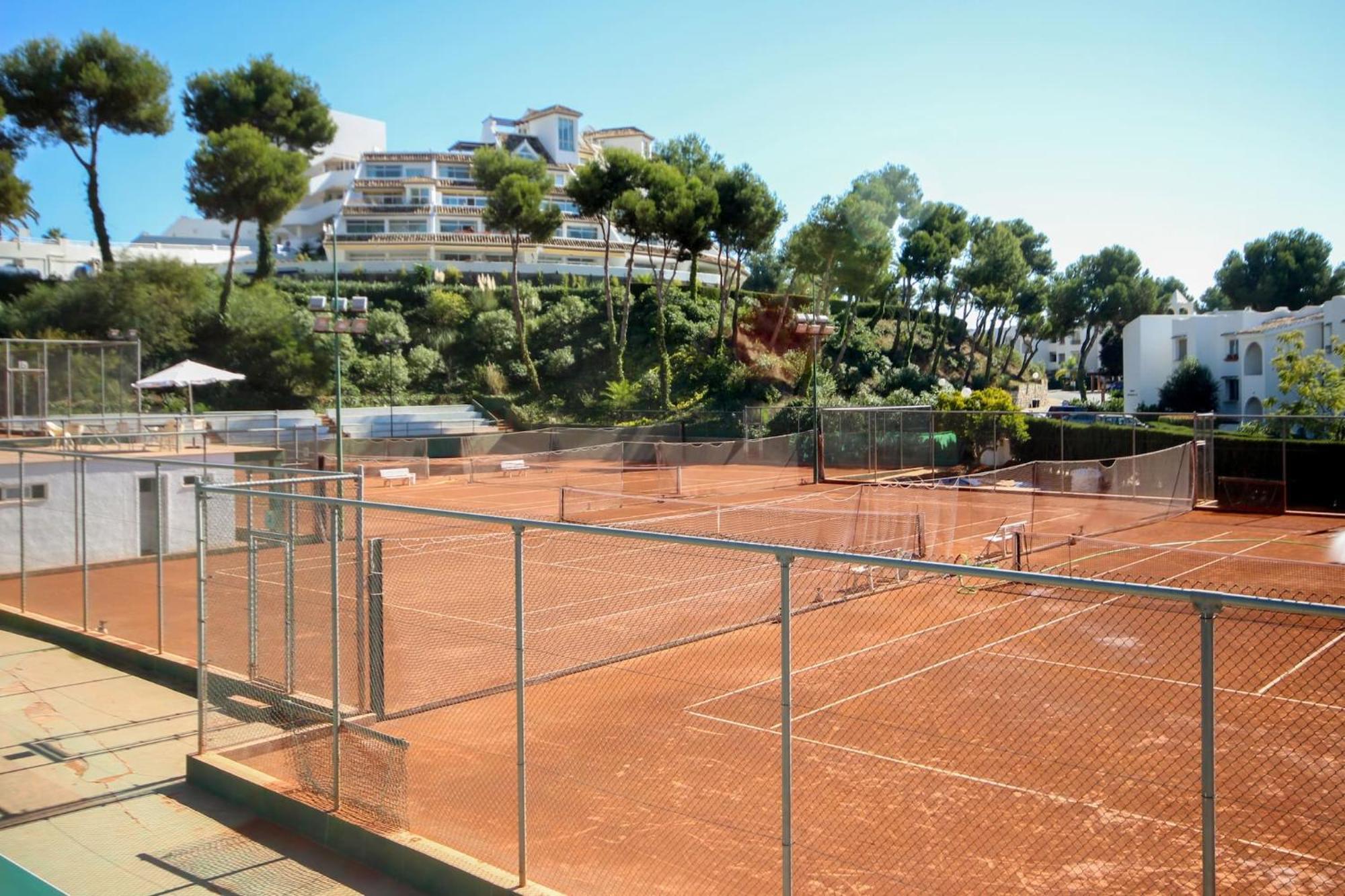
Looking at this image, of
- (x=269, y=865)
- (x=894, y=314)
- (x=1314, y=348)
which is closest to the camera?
(x=269, y=865)

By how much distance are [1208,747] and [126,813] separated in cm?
767

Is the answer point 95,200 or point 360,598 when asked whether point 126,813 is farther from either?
point 95,200

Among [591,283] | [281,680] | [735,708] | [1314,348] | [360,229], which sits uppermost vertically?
[360,229]

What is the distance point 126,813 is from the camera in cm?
806

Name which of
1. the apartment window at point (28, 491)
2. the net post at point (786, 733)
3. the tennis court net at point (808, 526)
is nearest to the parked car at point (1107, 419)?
the tennis court net at point (808, 526)

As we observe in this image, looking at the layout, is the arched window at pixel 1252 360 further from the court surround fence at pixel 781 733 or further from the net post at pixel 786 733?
the net post at pixel 786 733

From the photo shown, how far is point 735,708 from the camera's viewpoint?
1146 centimetres

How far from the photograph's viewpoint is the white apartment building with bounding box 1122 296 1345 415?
158 feet

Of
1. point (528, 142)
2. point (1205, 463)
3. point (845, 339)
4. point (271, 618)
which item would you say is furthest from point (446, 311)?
point (271, 618)

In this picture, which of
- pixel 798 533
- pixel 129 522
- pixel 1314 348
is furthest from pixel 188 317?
pixel 1314 348

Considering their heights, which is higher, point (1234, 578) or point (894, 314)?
point (894, 314)

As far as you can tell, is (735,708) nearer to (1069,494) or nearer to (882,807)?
(882,807)

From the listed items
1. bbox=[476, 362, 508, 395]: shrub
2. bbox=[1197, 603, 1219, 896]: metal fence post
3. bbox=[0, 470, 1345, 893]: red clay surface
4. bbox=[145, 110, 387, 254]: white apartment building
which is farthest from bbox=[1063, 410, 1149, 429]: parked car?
bbox=[145, 110, 387, 254]: white apartment building

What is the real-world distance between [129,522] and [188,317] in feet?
124
